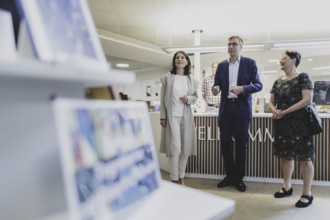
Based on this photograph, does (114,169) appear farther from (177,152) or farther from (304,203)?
(304,203)

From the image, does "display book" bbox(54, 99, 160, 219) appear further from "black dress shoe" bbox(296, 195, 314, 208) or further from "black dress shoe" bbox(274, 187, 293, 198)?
"black dress shoe" bbox(274, 187, 293, 198)

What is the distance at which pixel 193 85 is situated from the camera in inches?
124

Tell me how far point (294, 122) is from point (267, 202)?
822 millimetres

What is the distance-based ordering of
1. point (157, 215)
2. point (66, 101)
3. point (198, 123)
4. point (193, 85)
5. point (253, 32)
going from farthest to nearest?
1. point (253, 32)
2. point (198, 123)
3. point (193, 85)
4. point (157, 215)
5. point (66, 101)

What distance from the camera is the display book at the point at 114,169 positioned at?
1.66 ft

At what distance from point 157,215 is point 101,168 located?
0.19m

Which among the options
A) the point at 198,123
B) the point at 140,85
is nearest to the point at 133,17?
the point at 198,123

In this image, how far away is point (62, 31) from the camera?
2.08ft

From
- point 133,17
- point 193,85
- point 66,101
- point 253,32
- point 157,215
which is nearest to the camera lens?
point 66,101

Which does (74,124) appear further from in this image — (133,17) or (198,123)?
(133,17)

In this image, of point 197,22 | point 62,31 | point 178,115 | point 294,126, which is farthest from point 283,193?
point 197,22

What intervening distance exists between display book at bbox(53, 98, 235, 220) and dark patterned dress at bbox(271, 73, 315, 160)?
2189 mm

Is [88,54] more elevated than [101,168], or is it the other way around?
[88,54]

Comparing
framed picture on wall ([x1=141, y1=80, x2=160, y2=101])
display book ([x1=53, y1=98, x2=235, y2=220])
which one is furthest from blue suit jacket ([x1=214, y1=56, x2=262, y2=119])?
framed picture on wall ([x1=141, y1=80, x2=160, y2=101])
